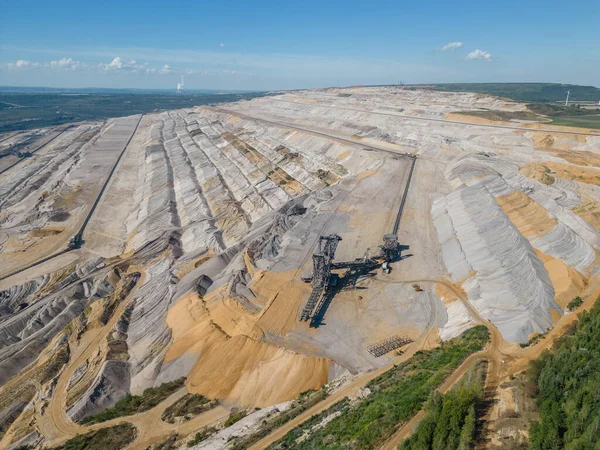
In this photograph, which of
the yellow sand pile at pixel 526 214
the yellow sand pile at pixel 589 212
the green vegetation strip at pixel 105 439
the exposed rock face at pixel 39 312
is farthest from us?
the yellow sand pile at pixel 589 212

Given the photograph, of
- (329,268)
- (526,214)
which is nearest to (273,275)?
(329,268)

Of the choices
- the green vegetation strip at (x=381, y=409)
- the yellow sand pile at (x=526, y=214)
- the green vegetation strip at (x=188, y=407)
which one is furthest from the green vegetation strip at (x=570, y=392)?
the yellow sand pile at (x=526, y=214)

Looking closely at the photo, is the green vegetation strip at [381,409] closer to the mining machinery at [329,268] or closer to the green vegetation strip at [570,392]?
the green vegetation strip at [570,392]

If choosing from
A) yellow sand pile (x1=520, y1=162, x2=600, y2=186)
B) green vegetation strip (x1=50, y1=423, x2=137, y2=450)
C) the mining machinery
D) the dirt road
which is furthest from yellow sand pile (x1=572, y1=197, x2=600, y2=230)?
green vegetation strip (x1=50, y1=423, x2=137, y2=450)

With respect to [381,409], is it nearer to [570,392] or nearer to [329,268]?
[570,392]

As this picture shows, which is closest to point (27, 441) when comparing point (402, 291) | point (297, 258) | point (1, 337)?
point (1, 337)

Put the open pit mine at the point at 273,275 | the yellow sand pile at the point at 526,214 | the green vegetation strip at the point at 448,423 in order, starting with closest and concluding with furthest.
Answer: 1. the green vegetation strip at the point at 448,423
2. the open pit mine at the point at 273,275
3. the yellow sand pile at the point at 526,214

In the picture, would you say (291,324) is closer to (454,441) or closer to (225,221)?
(454,441)

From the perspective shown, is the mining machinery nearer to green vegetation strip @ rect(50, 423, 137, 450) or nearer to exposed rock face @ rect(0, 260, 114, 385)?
green vegetation strip @ rect(50, 423, 137, 450)
